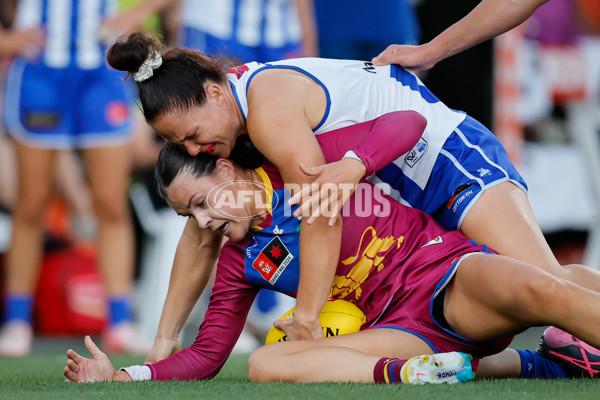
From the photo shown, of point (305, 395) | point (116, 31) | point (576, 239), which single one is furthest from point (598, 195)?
point (305, 395)

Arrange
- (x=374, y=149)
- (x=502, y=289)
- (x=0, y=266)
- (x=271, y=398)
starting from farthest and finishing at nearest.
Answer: (x=0, y=266) < (x=374, y=149) < (x=502, y=289) < (x=271, y=398)

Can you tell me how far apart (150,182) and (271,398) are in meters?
3.67

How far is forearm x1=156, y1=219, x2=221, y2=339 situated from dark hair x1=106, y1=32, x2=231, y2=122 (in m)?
0.49

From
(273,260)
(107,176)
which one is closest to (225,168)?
(273,260)

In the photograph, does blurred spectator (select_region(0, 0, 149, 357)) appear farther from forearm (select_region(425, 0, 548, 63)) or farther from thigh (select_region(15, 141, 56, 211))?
forearm (select_region(425, 0, 548, 63))

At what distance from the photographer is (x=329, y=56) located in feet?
18.8

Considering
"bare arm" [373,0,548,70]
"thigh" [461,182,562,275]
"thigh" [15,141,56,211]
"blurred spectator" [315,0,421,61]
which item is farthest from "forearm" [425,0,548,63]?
"thigh" [15,141,56,211]

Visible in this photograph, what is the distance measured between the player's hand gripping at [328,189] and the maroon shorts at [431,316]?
40 centimetres

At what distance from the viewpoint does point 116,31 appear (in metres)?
5.14

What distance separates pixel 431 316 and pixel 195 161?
0.94 metres

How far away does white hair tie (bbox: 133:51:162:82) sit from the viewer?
3.06 meters

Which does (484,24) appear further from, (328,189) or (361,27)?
(361,27)

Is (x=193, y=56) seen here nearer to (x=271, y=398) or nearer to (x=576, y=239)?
(x=271, y=398)

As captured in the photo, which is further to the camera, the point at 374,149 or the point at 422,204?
the point at 422,204
